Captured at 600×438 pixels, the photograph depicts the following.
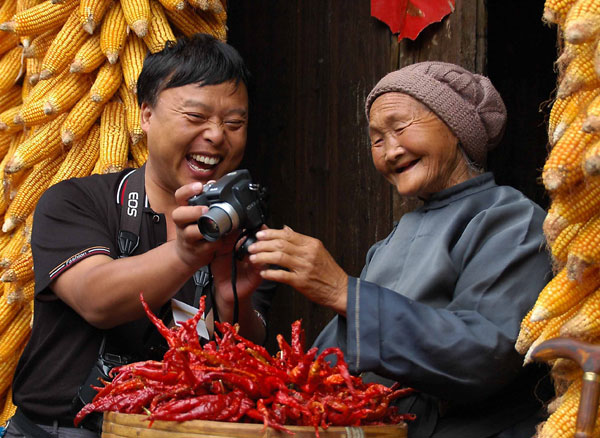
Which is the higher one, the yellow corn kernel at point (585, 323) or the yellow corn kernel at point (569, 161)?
the yellow corn kernel at point (569, 161)

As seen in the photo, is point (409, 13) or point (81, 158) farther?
point (409, 13)

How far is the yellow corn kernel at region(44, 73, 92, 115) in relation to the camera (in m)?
3.43

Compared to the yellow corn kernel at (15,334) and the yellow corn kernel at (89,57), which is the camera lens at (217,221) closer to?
→ the yellow corn kernel at (89,57)

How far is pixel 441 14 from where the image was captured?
3.44 meters

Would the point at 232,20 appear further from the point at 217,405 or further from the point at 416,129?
the point at 217,405

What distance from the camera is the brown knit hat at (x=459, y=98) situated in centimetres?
242

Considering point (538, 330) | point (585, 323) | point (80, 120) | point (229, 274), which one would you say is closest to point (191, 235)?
point (229, 274)

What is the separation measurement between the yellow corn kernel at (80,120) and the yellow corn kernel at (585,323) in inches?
89.2

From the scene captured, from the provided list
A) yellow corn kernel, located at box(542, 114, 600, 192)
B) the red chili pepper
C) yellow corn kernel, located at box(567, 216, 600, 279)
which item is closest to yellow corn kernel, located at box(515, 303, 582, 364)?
yellow corn kernel, located at box(567, 216, 600, 279)

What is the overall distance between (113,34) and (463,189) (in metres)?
1.69

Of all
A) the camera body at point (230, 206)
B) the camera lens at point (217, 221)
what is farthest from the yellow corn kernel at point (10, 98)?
the camera lens at point (217, 221)

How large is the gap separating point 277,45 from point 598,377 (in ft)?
10.4

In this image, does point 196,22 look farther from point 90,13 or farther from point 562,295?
point 562,295

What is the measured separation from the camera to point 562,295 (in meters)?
1.82
